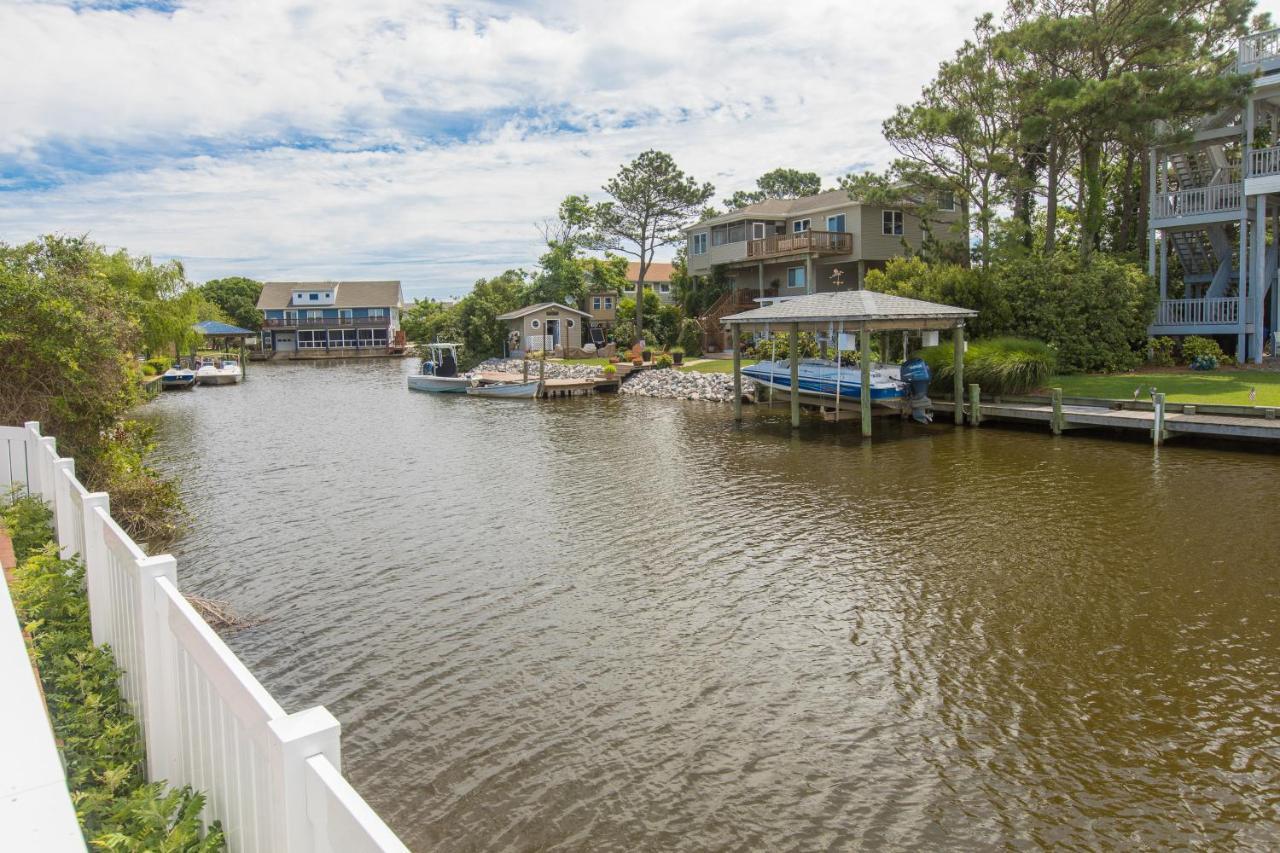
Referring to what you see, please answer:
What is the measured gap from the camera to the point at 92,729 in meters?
4.86

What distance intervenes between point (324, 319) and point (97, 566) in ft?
285

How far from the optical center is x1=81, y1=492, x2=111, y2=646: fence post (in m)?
5.57

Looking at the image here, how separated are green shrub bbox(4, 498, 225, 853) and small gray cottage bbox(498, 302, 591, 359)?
4802 centimetres

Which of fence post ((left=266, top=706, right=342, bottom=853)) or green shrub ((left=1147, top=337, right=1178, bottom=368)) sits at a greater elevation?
green shrub ((left=1147, top=337, right=1178, bottom=368))

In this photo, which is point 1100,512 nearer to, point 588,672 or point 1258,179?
point 588,672

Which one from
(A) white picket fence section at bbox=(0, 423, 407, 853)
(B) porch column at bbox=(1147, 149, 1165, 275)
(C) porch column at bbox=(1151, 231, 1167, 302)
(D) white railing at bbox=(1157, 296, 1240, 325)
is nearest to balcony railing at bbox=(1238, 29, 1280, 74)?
(B) porch column at bbox=(1147, 149, 1165, 275)

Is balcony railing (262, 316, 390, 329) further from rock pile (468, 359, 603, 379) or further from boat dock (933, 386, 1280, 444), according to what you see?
boat dock (933, 386, 1280, 444)

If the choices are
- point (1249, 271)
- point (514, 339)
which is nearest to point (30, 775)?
point (1249, 271)

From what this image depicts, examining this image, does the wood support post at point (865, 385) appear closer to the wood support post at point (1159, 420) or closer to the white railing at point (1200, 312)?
the wood support post at point (1159, 420)

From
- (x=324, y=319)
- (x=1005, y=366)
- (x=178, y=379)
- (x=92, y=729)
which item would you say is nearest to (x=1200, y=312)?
(x=1005, y=366)

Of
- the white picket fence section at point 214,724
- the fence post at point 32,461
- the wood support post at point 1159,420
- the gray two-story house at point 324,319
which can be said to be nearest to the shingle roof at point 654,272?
the gray two-story house at point 324,319

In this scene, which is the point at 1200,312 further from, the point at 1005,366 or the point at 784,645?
the point at 784,645

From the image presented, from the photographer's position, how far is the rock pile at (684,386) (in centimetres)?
3334

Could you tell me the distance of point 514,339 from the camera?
58531 mm
